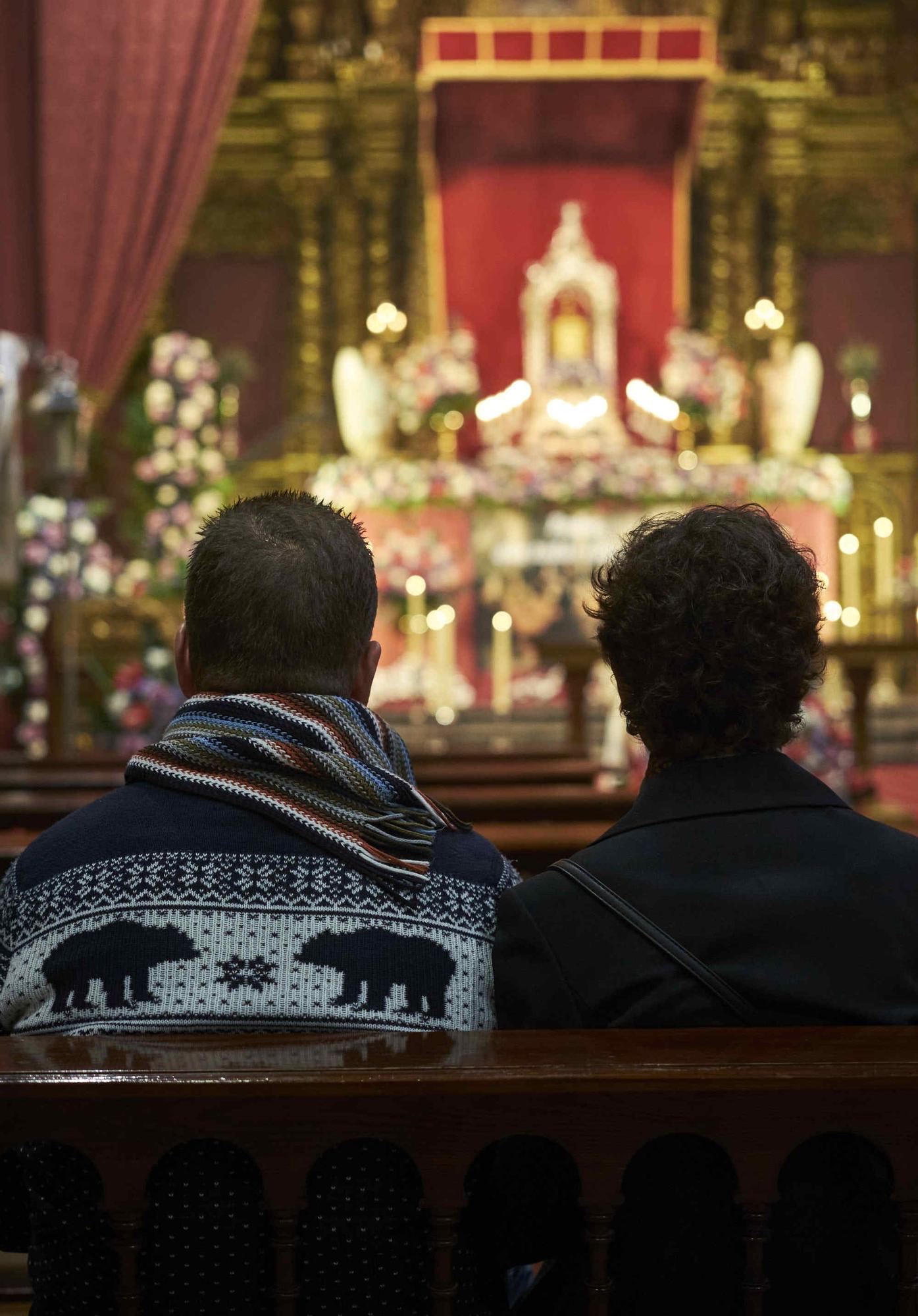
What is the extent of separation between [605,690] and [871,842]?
689cm

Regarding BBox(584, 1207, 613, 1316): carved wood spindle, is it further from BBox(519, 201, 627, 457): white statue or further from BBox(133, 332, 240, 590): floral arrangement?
BBox(519, 201, 627, 457): white statue

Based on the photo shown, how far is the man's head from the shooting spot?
Answer: 1.24 meters

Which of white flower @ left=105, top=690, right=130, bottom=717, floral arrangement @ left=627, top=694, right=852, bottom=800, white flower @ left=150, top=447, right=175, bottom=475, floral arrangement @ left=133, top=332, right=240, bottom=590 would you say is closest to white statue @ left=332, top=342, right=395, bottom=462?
floral arrangement @ left=133, top=332, right=240, bottom=590

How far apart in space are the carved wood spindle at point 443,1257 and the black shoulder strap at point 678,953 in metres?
0.24

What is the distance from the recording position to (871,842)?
3.87 feet

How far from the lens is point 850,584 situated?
9539mm

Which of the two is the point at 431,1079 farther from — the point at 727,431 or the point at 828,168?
the point at 828,168

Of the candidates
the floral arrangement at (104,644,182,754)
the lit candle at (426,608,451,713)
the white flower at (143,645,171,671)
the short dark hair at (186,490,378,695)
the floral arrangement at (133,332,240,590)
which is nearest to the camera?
the short dark hair at (186,490,378,695)

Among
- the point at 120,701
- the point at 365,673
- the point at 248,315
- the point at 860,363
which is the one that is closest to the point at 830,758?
the point at 120,701

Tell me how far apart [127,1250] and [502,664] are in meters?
7.43

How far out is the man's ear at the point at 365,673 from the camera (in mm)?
1302

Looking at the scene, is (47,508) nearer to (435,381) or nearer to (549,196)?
(435,381)

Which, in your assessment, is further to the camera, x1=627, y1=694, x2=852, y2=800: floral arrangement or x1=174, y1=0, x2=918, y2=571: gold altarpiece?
x1=174, y1=0, x2=918, y2=571: gold altarpiece

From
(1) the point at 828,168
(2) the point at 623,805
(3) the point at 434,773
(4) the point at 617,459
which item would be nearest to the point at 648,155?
(1) the point at 828,168
